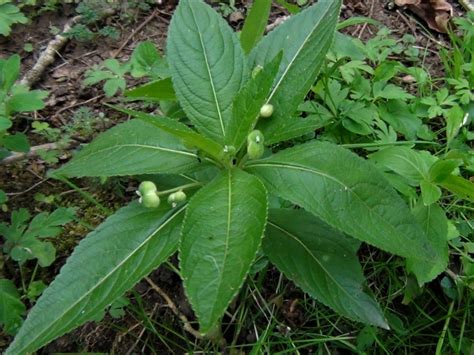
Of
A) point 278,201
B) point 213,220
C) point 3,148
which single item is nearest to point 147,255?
point 213,220

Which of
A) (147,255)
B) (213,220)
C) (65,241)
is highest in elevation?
(213,220)

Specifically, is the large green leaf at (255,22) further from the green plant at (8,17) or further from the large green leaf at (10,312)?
the green plant at (8,17)

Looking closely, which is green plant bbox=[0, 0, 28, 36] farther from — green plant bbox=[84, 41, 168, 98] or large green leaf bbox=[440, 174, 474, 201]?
large green leaf bbox=[440, 174, 474, 201]

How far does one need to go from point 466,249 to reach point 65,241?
75.7 inches

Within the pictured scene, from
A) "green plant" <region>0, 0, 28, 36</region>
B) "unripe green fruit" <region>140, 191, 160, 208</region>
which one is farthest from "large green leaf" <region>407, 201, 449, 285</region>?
"green plant" <region>0, 0, 28, 36</region>

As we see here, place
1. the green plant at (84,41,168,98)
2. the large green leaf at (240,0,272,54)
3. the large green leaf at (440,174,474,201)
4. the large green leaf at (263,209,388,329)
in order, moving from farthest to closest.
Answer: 1. the green plant at (84,41,168,98)
2. the large green leaf at (240,0,272,54)
3. the large green leaf at (440,174,474,201)
4. the large green leaf at (263,209,388,329)

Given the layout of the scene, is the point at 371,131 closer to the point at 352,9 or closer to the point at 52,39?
the point at 352,9

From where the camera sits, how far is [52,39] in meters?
3.29

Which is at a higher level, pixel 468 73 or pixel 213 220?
pixel 213 220

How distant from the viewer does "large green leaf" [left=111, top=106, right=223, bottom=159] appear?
53.8 inches

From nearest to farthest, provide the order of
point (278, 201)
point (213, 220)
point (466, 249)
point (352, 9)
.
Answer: point (213, 220)
point (278, 201)
point (466, 249)
point (352, 9)

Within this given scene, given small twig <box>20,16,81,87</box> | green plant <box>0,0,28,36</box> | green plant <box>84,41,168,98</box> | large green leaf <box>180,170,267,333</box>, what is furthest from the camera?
small twig <box>20,16,81,87</box>

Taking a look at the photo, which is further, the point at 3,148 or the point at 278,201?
the point at 3,148

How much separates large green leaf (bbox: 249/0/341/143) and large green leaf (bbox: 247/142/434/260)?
0.17 metres
